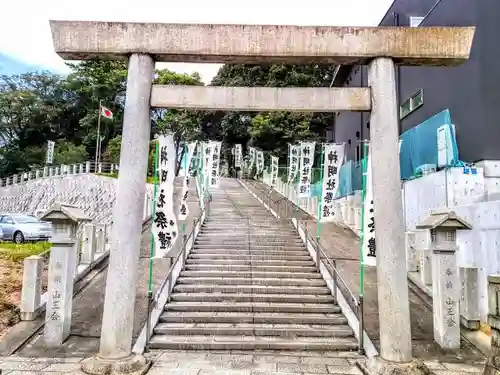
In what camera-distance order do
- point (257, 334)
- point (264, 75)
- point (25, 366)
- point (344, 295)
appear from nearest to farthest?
point (25, 366), point (257, 334), point (344, 295), point (264, 75)

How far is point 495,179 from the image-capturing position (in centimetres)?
1085

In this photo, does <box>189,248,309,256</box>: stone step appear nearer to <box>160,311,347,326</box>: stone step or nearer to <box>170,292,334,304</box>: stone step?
<box>170,292,334,304</box>: stone step

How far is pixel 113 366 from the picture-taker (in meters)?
5.90

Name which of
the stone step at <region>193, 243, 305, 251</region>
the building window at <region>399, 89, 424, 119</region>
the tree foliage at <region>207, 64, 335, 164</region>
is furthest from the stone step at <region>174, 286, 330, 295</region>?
the tree foliage at <region>207, 64, 335, 164</region>

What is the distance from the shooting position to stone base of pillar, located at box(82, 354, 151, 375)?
5.86 m

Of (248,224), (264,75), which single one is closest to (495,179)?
(248,224)

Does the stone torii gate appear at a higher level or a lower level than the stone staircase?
higher

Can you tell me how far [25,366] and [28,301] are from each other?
1856 mm

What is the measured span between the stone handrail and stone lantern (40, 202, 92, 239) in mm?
28363

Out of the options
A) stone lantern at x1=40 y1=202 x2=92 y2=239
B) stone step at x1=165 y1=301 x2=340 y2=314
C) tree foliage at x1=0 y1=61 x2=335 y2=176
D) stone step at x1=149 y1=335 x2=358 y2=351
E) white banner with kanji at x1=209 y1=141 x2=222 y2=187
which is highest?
tree foliage at x1=0 y1=61 x2=335 y2=176

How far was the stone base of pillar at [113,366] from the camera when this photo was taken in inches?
231

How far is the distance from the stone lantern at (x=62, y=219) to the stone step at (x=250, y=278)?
127 inches

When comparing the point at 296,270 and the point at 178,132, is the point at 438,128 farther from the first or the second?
the point at 178,132

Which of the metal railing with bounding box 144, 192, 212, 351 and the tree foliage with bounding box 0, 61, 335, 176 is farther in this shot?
the tree foliage with bounding box 0, 61, 335, 176
